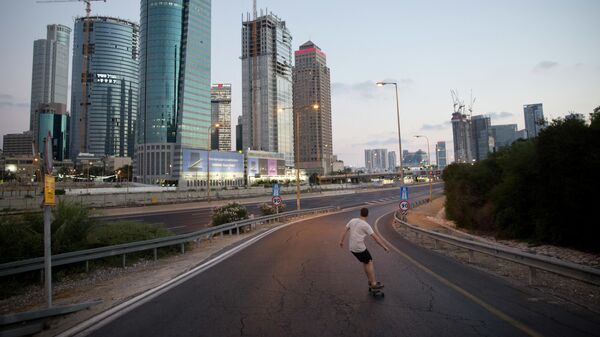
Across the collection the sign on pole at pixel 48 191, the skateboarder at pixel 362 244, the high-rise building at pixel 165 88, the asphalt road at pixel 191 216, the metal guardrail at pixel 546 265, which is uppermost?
the high-rise building at pixel 165 88

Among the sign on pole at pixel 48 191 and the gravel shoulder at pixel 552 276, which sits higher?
the sign on pole at pixel 48 191

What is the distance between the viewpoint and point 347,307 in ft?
Answer: 19.8

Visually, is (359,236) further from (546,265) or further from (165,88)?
(165,88)

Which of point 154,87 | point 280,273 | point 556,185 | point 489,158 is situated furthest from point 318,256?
point 154,87

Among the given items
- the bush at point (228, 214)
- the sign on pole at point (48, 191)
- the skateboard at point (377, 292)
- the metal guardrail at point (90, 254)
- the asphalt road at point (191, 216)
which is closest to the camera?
the sign on pole at point (48, 191)

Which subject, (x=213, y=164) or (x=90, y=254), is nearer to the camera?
(x=90, y=254)

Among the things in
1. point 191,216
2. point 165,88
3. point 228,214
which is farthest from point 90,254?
point 165,88

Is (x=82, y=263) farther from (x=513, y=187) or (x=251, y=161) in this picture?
(x=251, y=161)

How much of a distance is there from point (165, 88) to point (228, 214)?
15877 centimetres

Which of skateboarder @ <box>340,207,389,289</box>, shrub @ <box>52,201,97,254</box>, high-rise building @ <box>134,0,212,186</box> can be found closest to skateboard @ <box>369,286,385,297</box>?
skateboarder @ <box>340,207,389,289</box>

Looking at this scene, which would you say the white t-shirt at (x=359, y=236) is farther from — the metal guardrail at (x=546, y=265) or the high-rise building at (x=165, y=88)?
the high-rise building at (x=165, y=88)

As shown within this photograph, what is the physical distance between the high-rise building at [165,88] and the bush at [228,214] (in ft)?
479

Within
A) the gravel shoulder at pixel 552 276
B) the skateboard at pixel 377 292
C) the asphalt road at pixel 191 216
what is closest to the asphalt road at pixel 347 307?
the skateboard at pixel 377 292

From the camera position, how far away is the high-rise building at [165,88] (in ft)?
535
